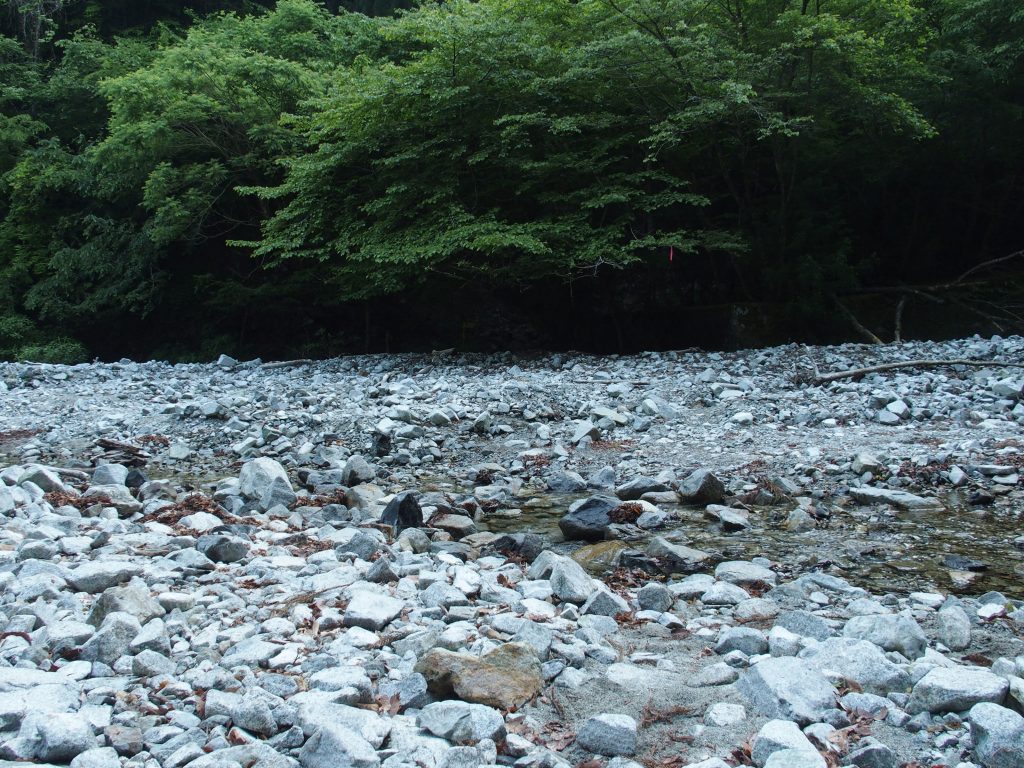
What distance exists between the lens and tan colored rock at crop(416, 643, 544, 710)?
2256 millimetres

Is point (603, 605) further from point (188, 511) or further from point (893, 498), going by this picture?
point (188, 511)

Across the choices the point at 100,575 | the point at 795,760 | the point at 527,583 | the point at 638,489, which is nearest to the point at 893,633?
the point at 795,760

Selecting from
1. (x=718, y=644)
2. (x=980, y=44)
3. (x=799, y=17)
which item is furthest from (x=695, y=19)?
(x=718, y=644)

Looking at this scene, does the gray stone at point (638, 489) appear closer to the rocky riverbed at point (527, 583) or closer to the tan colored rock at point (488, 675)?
the rocky riverbed at point (527, 583)

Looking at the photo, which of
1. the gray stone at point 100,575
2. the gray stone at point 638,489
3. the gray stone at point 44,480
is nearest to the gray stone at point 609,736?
the gray stone at point 100,575

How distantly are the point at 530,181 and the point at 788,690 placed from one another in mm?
10426

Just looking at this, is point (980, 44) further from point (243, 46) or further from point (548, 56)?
point (243, 46)

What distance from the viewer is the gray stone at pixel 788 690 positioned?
2.13 meters

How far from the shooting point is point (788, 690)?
2.19 metres

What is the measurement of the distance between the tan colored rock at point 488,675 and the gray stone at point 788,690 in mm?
616

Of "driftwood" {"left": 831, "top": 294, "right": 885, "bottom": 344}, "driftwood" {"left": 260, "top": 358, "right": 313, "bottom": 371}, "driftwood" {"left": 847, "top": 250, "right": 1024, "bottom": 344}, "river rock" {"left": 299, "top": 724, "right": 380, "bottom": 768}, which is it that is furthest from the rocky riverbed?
"driftwood" {"left": 260, "top": 358, "right": 313, "bottom": 371}

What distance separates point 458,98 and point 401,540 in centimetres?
863

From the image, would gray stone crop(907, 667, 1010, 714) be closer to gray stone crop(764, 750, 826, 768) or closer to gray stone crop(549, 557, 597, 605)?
gray stone crop(764, 750, 826, 768)

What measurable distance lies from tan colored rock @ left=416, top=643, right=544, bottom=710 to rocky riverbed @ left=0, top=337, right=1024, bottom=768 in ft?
0.04
